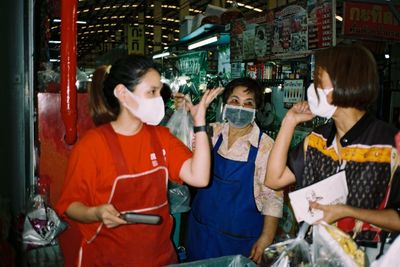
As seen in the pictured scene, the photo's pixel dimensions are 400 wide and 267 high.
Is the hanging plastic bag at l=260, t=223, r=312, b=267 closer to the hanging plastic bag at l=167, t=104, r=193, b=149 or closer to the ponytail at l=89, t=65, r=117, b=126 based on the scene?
the ponytail at l=89, t=65, r=117, b=126

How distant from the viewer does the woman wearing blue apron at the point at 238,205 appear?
268 centimetres

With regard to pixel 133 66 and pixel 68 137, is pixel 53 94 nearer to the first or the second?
pixel 68 137

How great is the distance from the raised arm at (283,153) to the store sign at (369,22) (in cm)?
252

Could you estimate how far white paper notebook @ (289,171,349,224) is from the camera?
72.5 inches

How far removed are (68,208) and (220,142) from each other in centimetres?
133

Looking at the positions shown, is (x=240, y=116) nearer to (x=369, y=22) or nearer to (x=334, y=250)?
(x=334, y=250)

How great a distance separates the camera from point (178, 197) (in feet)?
10.7

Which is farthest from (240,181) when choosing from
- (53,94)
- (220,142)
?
(53,94)

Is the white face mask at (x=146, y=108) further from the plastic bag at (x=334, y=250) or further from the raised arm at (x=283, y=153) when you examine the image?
the plastic bag at (x=334, y=250)

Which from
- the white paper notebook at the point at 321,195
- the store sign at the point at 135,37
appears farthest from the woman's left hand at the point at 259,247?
the store sign at the point at 135,37

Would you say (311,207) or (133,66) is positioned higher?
(133,66)

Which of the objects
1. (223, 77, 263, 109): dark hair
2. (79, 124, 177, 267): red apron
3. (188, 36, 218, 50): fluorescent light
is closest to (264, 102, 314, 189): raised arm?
(79, 124, 177, 267): red apron

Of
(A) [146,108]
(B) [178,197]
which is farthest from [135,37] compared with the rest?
(A) [146,108]

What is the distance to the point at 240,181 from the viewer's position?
274 cm
